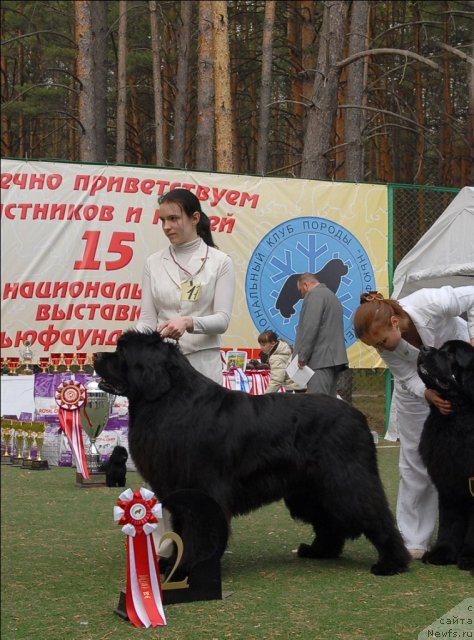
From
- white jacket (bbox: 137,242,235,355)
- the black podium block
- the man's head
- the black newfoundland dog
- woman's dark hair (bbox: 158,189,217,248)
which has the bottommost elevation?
the black podium block

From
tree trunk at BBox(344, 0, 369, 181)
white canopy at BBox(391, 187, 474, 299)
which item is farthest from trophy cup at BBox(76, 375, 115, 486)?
tree trunk at BBox(344, 0, 369, 181)

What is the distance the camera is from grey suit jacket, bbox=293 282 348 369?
8312 millimetres

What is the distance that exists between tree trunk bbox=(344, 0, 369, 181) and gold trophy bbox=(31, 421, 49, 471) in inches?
319

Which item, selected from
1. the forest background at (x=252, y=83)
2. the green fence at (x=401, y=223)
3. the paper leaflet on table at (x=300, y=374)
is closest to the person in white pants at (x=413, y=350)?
the paper leaflet on table at (x=300, y=374)

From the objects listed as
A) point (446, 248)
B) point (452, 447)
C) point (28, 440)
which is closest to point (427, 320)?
point (452, 447)

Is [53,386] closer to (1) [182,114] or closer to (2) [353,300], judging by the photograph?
(2) [353,300]

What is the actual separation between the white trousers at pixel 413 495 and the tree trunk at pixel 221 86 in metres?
9.90

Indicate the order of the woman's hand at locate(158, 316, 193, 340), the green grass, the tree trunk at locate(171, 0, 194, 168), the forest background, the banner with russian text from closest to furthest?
the green grass → the woman's hand at locate(158, 316, 193, 340) → the banner with russian text → the forest background → the tree trunk at locate(171, 0, 194, 168)

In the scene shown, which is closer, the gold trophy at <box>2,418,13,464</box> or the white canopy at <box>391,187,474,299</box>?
the gold trophy at <box>2,418,13,464</box>

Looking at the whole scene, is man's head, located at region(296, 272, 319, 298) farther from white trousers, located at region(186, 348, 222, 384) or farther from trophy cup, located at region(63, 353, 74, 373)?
white trousers, located at region(186, 348, 222, 384)

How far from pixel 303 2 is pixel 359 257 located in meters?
11.7

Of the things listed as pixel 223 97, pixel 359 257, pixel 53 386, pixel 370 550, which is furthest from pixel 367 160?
pixel 370 550

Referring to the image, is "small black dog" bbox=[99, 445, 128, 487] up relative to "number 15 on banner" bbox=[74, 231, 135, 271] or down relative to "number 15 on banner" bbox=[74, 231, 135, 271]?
down

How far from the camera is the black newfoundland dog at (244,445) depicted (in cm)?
405
